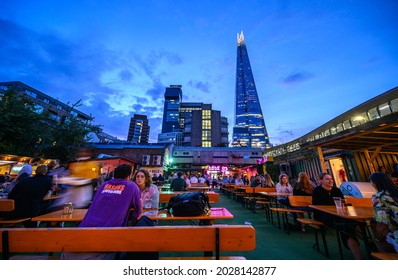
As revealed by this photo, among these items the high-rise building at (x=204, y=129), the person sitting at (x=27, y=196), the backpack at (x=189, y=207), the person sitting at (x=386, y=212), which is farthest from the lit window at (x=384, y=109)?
the high-rise building at (x=204, y=129)

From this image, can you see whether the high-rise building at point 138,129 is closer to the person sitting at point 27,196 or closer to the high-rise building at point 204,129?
the high-rise building at point 204,129

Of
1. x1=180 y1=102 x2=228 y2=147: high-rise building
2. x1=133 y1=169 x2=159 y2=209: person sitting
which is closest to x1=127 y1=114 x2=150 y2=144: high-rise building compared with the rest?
x1=180 y1=102 x2=228 y2=147: high-rise building

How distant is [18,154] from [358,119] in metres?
29.0

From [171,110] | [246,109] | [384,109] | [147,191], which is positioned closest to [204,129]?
[384,109]

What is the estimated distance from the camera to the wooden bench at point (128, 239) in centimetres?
143

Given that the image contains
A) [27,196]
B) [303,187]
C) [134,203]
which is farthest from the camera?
[303,187]

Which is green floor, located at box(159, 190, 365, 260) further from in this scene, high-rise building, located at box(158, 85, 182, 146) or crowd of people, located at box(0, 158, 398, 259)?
high-rise building, located at box(158, 85, 182, 146)

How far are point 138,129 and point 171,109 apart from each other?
40143 millimetres

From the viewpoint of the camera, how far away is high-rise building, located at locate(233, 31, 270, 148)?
135625mm

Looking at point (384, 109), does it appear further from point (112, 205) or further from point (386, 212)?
point (112, 205)

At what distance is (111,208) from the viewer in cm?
184

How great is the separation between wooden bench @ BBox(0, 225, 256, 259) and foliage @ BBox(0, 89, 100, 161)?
1705cm
